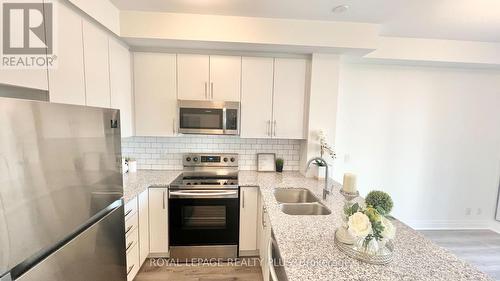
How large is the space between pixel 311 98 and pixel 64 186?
2.34 m

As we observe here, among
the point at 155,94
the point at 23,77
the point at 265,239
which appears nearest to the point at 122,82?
the point at 155,94

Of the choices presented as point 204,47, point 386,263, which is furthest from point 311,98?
point 386,263

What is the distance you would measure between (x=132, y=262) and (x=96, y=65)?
1.76m

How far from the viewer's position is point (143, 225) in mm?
2227

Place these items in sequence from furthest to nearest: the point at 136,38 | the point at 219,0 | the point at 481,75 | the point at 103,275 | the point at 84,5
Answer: the point at 481,75, the point at 136,38, the point at 219,0, the point at 84,5, the point at 103,275

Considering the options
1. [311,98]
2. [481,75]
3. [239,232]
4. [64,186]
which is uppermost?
[481,75]

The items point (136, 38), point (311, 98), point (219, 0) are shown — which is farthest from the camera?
point (311, 98)

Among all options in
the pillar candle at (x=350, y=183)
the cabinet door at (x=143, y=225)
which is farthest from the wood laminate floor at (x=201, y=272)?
the pillar candle at (x=350, y=183)

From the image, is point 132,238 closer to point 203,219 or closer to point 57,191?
point 203,219

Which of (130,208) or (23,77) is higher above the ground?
(23,77)

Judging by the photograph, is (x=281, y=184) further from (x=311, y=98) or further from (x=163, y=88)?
(x=163, y=88)

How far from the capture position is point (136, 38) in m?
2.19

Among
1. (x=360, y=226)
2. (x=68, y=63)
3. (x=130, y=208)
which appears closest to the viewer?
(x=360, y=226)

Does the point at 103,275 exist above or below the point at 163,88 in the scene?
below
